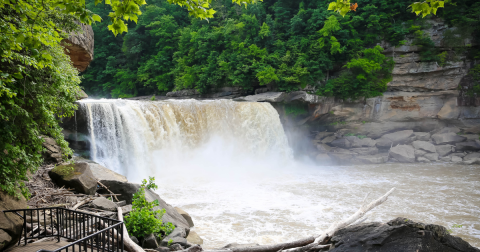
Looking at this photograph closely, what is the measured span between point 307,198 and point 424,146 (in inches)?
477

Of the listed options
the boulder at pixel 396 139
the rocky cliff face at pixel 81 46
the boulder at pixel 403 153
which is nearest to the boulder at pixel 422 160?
the boulder at pixel 403 153

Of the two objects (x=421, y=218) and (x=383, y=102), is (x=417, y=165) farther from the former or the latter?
(x=421, y=218)

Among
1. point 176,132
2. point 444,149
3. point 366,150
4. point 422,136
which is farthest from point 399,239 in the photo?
point 422,136

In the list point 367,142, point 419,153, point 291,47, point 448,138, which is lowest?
point 419,153

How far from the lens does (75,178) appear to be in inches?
239

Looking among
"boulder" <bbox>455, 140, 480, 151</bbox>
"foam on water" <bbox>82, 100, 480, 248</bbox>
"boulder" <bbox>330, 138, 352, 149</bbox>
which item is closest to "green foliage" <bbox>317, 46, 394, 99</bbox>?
"boulder" <bbox>330, 138, 352, 149</bbox>

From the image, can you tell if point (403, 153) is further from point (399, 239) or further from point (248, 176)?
point (399, 239)

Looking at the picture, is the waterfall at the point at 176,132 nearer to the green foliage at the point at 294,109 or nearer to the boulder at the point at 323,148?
the green foliage at the point at 294,109

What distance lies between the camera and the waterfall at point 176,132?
12.1 m

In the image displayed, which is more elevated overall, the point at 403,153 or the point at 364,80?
the point at 364,80

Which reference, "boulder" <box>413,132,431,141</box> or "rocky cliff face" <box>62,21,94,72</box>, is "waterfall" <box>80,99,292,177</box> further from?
"boulder" <box>413,132,431,141</box>

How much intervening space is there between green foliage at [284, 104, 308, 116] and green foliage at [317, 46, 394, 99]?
155cm

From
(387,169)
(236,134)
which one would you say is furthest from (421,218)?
(236,134)

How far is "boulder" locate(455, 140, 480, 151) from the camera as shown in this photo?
17.9 metres
